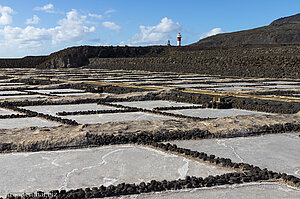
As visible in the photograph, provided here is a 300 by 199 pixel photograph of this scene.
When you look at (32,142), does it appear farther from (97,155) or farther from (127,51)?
(127,51)

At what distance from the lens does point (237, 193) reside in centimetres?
265

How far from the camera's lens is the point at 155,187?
2.73 meters

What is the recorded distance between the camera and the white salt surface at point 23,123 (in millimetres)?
5027

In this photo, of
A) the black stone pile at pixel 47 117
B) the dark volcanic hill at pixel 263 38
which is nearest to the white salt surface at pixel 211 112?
the black stone pile at pixel 47 117

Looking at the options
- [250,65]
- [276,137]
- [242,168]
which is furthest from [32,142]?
[250,65]

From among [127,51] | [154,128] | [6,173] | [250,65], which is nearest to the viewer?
[6,173]

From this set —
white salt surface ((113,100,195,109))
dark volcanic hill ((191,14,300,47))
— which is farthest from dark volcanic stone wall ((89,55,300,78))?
dark volcanic hill ((191,14,300,47))

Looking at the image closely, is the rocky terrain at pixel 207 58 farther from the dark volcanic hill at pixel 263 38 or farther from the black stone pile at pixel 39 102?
the black stone pile at pixel 39 102

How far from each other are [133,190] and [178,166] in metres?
0.67

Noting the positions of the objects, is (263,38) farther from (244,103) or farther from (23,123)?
(23,123)

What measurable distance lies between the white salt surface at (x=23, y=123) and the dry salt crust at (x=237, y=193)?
2.82m

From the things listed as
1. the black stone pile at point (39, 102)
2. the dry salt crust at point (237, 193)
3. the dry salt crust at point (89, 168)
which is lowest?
the dry salt crust at point (237, 193)

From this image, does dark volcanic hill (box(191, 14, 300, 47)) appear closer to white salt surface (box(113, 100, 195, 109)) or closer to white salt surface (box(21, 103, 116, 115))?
white salt surface (box(113, 100, 195, 109))

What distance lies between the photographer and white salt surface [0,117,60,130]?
503cm
